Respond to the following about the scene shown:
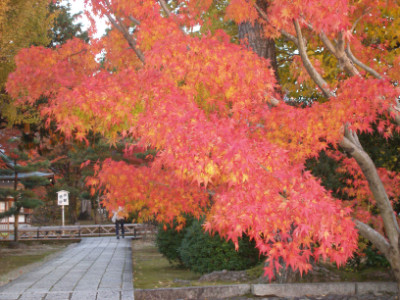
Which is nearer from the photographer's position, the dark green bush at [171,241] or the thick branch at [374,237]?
the thick branch at [374,237]

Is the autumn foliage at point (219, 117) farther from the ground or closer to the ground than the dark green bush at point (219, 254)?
farther from the ground

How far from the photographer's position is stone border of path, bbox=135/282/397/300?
8.31 meters

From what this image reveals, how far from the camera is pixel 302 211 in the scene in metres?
5.13

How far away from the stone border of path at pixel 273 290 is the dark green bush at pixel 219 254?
181cm

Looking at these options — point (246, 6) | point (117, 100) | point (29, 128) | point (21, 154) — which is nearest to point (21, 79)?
point (117, 100)

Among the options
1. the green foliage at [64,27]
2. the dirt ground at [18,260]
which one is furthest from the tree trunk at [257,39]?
the green foliage at [64,27]

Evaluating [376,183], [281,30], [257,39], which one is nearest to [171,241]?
[257,39]

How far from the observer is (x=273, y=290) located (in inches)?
336

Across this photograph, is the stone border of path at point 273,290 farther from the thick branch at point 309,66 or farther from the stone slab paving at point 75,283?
the thick branch at point 309,66

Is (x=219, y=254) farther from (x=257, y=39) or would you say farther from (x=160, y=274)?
(x=257, y=39)

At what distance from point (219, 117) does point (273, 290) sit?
3888 mm

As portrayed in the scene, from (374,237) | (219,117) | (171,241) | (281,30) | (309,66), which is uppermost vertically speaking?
(281,30)

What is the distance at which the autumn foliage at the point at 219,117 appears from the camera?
5168mm

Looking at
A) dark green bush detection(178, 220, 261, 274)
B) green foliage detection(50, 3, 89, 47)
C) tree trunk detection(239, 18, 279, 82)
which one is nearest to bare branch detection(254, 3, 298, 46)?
tree trunk detection(239, 18, 279, 82)
